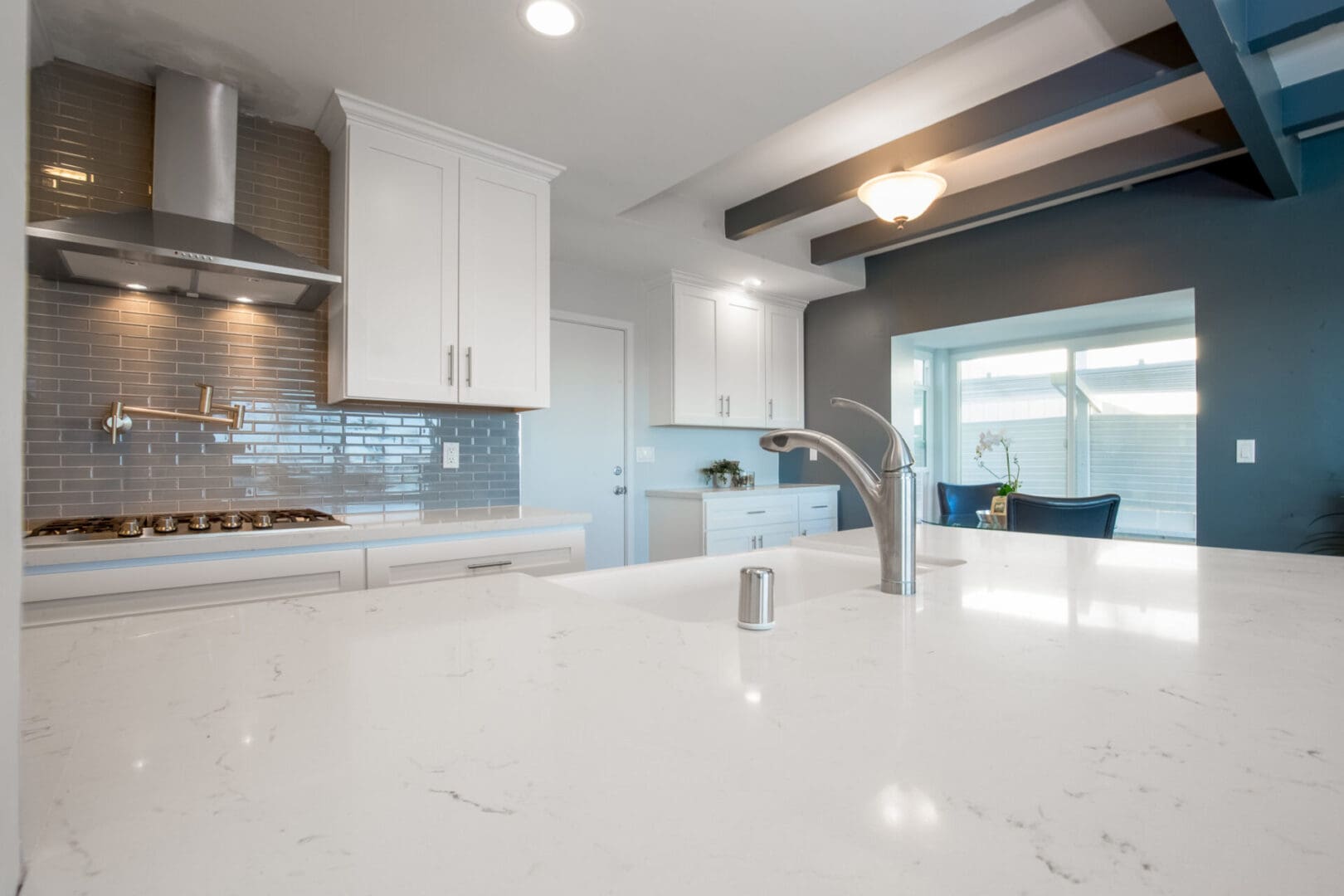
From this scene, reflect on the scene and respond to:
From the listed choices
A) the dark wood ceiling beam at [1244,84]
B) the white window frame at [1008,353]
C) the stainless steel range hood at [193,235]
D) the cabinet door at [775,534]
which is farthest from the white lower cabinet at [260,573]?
the white window frame at [1008,353]

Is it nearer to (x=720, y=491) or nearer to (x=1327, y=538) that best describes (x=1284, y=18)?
(x=1327, y=538)

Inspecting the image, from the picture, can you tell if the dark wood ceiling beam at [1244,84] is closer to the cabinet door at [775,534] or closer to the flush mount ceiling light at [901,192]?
the flush mount ceiling light at [901,192]

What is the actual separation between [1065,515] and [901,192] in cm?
158

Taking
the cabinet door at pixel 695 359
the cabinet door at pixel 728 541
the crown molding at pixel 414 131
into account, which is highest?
the crown molding at pixel 414 131

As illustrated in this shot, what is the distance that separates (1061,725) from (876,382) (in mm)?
4231

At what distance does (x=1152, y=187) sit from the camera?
11.2 feet

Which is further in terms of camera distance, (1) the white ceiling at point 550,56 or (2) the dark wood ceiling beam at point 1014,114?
(2) the dark wood ceiling beam at point 1014,114

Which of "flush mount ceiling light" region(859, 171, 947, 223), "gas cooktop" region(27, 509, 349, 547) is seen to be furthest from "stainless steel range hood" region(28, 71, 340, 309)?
"flush mount ceiling light" region(859, 171, 947, 223)

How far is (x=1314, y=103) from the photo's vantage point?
2.59 meters

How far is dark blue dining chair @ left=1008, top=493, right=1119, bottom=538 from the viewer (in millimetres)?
2807

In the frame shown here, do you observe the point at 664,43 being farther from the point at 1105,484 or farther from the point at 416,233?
the point at 1105,484

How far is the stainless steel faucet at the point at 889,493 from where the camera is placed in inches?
39.8

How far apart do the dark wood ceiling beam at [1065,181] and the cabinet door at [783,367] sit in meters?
0.75

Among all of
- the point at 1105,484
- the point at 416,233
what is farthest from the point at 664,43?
the point at 1105,484
